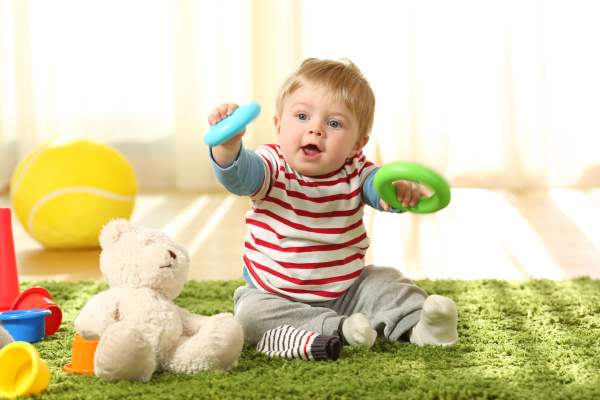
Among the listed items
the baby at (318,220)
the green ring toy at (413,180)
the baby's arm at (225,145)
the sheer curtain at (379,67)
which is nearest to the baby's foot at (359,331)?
the baby at (318,220)

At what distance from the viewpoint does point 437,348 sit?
0.98 m

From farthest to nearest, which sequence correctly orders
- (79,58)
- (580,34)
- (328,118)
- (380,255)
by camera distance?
1. (79,58)
2. (580,34)
3. (380,255)
4. (328,118)

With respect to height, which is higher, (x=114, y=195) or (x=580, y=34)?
(x=580, y=34)

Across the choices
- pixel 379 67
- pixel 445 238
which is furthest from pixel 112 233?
pixel 379 67

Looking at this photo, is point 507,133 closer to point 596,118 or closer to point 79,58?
point 596,118

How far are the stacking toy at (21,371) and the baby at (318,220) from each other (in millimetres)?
321

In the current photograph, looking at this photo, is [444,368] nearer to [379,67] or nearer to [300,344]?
[300,344]

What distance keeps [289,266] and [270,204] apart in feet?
0.32

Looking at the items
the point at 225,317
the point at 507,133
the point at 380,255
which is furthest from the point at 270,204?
the point at 507,133

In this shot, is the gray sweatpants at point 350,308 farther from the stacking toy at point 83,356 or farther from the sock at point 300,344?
the stacking toy at point 83,356

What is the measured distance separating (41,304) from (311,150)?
467 millimetres

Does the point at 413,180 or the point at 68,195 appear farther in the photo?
the point at 68,195

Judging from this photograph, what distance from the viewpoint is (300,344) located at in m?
0.96

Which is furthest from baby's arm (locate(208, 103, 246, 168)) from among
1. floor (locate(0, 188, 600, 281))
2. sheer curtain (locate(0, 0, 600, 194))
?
sheer curtain (locate(0, 0, 600, 194))
